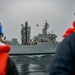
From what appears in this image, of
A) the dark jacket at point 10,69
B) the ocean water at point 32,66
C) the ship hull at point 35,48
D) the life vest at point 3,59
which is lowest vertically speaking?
the ship hull at point 35,48

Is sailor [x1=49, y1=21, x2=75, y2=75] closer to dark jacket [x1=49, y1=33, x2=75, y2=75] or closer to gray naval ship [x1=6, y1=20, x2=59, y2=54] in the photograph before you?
dark jacket [x1=49, y1=33, x2=75, y2=75]

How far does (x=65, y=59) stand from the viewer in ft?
9.83

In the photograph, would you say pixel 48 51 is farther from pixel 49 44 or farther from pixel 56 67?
pixel 56 67

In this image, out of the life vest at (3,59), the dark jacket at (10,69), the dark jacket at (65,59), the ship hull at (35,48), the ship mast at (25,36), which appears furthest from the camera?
the ship mast at (25,36)

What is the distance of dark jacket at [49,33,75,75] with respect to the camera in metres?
2.97

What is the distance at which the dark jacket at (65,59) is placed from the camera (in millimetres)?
2973

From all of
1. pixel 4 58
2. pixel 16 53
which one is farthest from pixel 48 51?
pixel 4 58

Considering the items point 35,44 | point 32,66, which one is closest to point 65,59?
point 32,66

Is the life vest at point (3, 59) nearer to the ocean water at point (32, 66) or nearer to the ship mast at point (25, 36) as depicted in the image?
the ocean water at point (32, 66)

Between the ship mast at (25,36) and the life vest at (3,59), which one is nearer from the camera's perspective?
the life vest at (3,59)

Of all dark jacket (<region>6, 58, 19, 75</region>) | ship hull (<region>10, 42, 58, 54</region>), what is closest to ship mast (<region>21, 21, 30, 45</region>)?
ship hull (<region>10, 42, 58, 54</region>)

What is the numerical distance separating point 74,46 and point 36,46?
54103 mm

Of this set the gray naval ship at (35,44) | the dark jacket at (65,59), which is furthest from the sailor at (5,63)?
the gray naval ship at (35,44)

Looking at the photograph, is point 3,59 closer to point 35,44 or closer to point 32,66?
point 32,66
